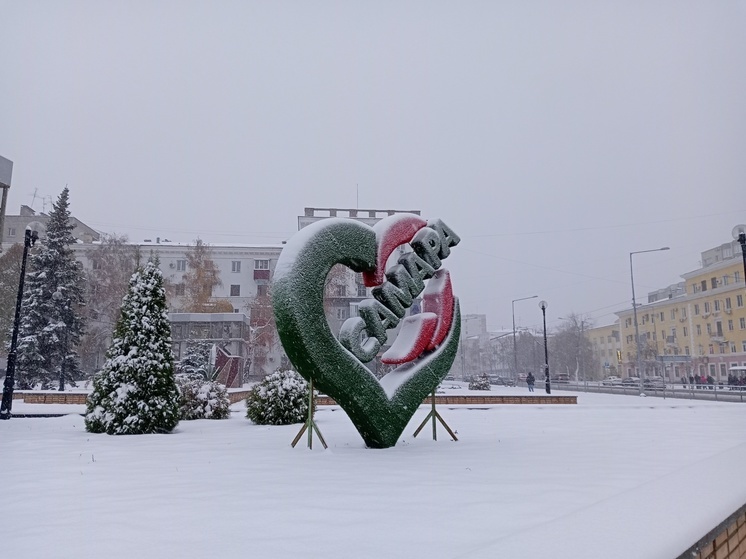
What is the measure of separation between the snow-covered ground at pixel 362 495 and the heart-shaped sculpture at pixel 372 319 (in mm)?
937

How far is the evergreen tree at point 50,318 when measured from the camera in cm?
2600

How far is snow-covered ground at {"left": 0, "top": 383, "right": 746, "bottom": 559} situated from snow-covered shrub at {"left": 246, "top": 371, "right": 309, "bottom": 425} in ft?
7.00

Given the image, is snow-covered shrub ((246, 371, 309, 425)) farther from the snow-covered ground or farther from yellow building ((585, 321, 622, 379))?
yellow building ((585, 321, 622, 379))

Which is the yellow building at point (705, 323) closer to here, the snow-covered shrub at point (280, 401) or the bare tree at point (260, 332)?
the bare tree at point (260, 332)

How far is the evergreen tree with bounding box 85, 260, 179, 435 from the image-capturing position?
11516 mm

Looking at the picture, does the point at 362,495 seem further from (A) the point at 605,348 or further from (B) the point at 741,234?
(A) the point at 605,348

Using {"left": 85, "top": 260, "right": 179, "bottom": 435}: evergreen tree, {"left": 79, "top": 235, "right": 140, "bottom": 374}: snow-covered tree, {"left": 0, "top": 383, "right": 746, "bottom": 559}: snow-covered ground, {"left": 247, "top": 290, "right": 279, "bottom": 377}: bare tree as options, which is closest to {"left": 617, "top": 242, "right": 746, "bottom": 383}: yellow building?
{"left": 247, "top": 290, "right": 279, "bottom": 377}: bare tree

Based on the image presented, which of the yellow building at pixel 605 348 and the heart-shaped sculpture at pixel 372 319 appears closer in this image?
the heart-shaped sculpture at pixel 372 319

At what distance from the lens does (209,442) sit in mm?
10430

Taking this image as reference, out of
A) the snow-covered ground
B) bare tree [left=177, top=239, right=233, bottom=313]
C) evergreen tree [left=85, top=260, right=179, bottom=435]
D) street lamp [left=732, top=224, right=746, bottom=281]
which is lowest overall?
the snow-covered ground

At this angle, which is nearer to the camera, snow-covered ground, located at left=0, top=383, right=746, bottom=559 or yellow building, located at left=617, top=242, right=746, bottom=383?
snow-covered ground, located at left=0, top=383, right=746, bottom=559

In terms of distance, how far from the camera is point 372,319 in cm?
972

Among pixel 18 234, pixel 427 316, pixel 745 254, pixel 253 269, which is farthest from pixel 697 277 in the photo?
pixel 18 234

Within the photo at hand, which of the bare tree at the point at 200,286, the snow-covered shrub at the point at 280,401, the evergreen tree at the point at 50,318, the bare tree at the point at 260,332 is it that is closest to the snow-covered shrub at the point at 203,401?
the snow-covered shrub at the point at 280,401
